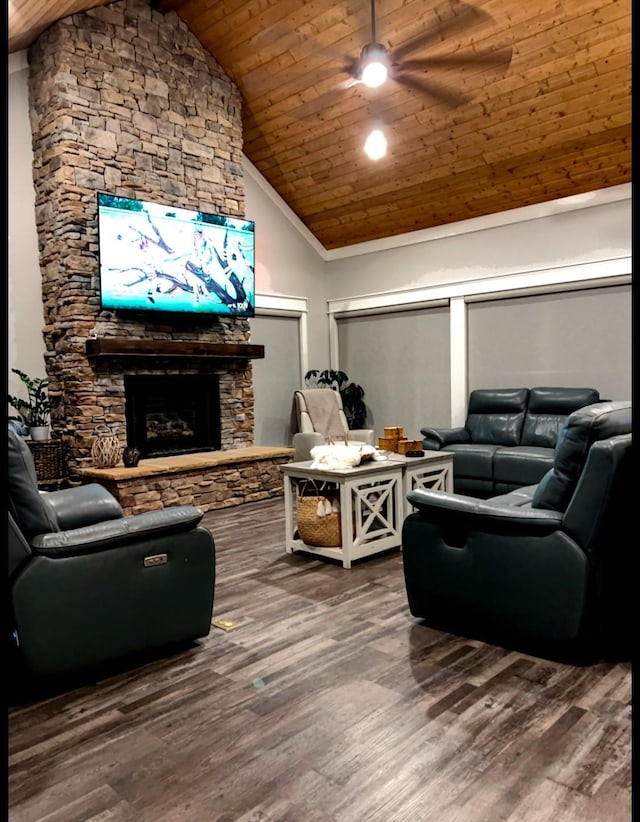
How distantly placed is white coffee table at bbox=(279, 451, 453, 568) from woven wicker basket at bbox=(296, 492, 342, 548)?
48 millimetres

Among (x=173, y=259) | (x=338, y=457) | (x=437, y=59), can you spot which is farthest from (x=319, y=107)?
(x=338, y=457)

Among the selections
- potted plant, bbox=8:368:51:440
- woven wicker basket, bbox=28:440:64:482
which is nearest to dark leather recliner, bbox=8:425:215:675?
woven wicker basket, bbox=28:440:64:482

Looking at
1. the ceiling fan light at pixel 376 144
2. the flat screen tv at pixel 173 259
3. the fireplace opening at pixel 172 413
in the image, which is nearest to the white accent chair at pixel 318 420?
the fireplace opening at pixel 172 413

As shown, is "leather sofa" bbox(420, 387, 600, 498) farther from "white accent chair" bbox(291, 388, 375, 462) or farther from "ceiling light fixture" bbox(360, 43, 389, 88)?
"ceiling light fixture" bbox(360, 43, 389, 88)

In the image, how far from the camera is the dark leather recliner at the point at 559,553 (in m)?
2.36

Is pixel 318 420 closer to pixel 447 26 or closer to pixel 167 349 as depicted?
pixel 167 349

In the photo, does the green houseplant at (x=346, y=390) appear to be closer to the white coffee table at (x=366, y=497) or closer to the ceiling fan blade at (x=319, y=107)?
the ceiling fan blade at (x=319, y=107)

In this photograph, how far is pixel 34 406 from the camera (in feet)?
18.1

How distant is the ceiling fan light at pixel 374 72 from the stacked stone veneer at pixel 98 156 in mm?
2544

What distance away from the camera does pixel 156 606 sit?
253 centimetres

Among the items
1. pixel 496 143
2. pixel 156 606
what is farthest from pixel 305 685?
pixel 496 143

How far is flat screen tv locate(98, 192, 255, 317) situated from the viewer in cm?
534

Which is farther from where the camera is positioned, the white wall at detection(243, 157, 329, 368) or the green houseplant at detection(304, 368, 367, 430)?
the green houseplant at detection(304, 368, 367, 430)

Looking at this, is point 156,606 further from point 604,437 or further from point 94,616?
point 604,437
